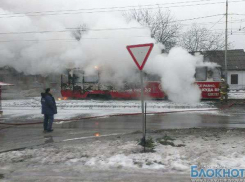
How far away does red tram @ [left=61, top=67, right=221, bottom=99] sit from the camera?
16344 mm

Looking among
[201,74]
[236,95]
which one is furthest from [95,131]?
[236,95]

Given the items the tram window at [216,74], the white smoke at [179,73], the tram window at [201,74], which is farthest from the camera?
the tram window at [216,74]

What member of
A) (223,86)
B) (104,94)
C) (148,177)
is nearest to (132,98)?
(104,94)

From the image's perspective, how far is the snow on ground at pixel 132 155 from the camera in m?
4.45

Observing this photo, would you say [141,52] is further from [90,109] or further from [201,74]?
[201,74]

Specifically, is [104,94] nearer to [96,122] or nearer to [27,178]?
[96,122]

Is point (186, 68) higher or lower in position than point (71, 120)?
higher

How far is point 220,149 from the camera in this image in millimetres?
5238

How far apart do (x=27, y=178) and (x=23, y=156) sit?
4.04 feet

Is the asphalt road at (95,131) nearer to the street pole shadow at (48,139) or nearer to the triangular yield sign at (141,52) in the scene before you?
the street pole shadow at (48,139)

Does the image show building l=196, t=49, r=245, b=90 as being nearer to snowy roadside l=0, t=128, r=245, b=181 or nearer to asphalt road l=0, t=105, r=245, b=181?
asphalt road l=0, t=105, r=245, b=181

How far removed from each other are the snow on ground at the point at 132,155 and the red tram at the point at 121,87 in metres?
10.0

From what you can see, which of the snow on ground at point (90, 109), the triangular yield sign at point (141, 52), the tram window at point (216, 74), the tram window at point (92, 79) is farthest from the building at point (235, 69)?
the triangular yield sign at point (141, 52)

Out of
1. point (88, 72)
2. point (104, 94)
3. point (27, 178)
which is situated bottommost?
point (27, 178)
